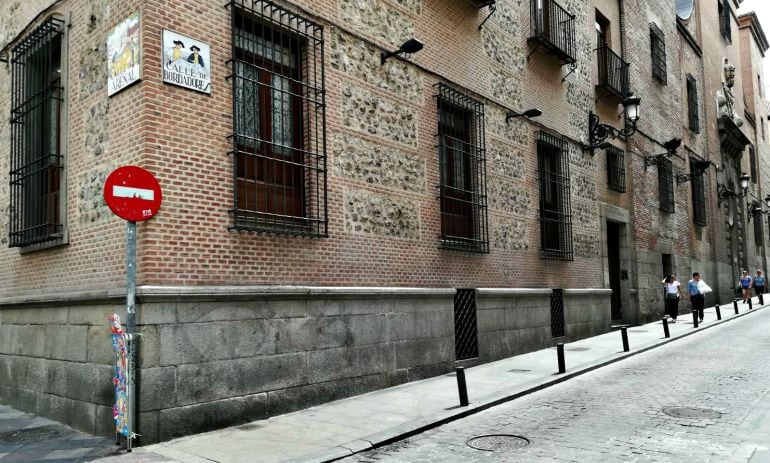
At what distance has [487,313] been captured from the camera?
12727 millimetres

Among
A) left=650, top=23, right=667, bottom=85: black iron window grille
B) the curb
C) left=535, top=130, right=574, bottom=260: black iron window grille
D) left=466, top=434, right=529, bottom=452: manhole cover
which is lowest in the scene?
left=466, top=434, right=529, bottom=452: manhole cover

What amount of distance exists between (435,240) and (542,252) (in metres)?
4.39

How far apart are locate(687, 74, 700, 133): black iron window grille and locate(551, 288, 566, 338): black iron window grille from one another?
1449cm

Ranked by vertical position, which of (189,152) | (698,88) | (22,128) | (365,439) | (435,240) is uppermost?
(698,88)

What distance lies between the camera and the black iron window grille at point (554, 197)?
49.8 ft

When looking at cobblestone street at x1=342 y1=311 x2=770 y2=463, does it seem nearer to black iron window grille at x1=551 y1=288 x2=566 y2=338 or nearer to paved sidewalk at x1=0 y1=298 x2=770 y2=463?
paved sidewalk at x1=0 y1=298 x2=770 y2=463

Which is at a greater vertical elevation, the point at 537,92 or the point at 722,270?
the point at 537,92

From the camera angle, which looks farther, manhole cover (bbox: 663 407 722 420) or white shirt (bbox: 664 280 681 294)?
white shirt (bbox: 664 280 681 294)

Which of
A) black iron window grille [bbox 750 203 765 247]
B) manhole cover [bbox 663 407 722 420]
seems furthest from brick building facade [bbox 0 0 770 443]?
black iron window grille [bbox 750 203 765 247]

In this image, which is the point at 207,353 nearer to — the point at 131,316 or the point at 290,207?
the point at 131,316

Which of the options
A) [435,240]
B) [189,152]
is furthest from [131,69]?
[435,240]

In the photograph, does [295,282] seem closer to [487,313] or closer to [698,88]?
[487,313]

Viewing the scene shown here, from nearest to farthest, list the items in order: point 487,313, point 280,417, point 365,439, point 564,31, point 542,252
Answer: point 365,439
point 280,417
point 487,313
point 542,252
point 564,31

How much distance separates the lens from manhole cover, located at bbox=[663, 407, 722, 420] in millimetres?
7414
